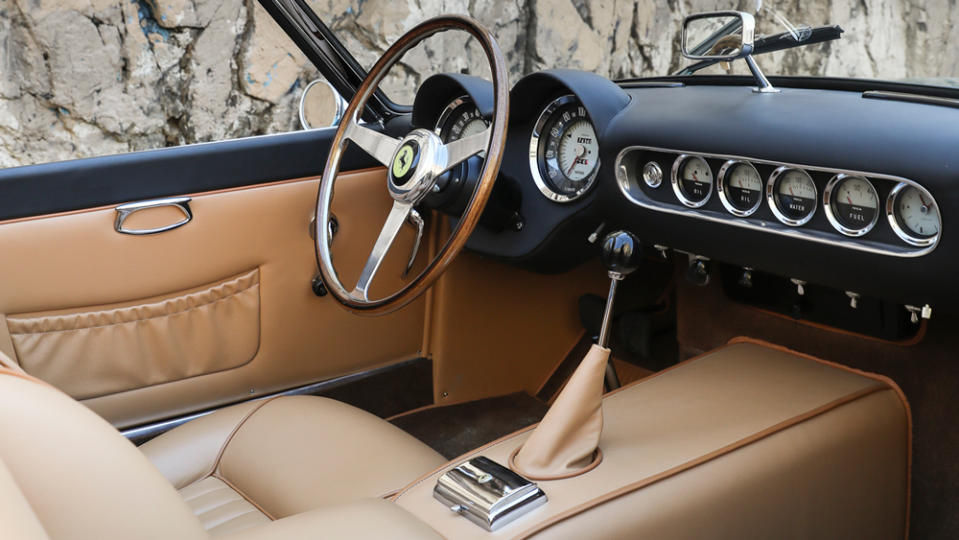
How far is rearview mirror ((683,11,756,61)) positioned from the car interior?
0.01 m

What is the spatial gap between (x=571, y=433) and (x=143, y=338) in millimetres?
1008

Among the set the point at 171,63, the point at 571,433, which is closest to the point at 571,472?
the point at 571,433

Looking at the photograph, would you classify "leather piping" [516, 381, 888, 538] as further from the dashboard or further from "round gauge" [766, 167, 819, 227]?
"round gauge" [766, 167, 819, 227]

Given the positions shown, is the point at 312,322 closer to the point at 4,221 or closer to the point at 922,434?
the point at 4,221

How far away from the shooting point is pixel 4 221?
57.5 inches

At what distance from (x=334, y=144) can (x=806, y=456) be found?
38.9 inches

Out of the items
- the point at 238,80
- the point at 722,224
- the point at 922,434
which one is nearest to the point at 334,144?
the point at 722,224

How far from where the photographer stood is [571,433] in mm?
976

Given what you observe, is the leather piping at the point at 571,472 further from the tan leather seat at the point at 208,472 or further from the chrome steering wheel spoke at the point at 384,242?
the chrome steering wheel spoke at the point at 384,242

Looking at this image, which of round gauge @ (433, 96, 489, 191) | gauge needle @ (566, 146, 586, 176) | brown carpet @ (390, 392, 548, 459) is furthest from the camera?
brown carpet @ (390, 392, 548, 459)

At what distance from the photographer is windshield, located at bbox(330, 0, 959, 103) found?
1.59 m

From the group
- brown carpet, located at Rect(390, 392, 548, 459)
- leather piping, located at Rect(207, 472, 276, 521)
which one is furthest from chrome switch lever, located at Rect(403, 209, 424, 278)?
leather piping, located at Rect(207, 472, 276, 521)

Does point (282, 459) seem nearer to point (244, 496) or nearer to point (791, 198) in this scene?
point (244, 496)

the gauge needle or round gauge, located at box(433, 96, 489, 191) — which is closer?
the gauge needle
